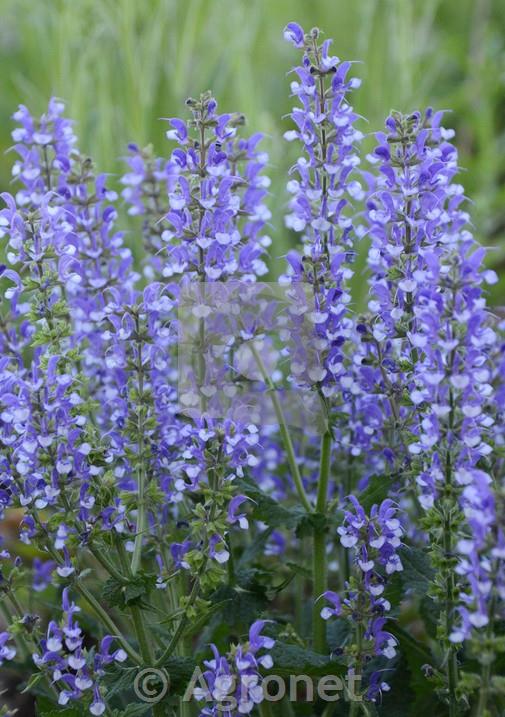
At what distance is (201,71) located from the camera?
5.68 m

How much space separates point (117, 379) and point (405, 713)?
982 mm

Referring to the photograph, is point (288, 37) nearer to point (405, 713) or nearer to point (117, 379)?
point (117, 379)

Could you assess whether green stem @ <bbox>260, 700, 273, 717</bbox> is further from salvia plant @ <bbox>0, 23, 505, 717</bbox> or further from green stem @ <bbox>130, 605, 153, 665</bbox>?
green stem @ <bbox>130, 605, 153, 665</bbox>

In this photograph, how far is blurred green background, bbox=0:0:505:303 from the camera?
181 inches

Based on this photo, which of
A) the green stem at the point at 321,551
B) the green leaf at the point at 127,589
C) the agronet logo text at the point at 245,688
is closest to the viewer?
the agronet logo text at the point at 245,688

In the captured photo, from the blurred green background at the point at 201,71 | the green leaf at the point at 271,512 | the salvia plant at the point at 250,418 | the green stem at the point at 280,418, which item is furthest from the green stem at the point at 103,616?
the blurred green background at the point at 201,71

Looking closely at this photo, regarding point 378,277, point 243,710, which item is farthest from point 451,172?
point 243,710

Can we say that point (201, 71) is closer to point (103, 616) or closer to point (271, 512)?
Answer: point (271, 512)

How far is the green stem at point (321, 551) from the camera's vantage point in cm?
200

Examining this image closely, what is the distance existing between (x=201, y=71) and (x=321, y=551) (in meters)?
4.27

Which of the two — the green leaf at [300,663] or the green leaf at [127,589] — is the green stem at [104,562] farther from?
the green leaf at [300,663]

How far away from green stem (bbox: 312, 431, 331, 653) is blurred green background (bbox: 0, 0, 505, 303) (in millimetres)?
2383

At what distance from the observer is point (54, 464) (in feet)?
5.64

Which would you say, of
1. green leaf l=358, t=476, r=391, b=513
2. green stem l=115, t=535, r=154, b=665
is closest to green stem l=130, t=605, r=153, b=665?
green stem l=115, t=535, r=154, b=665
